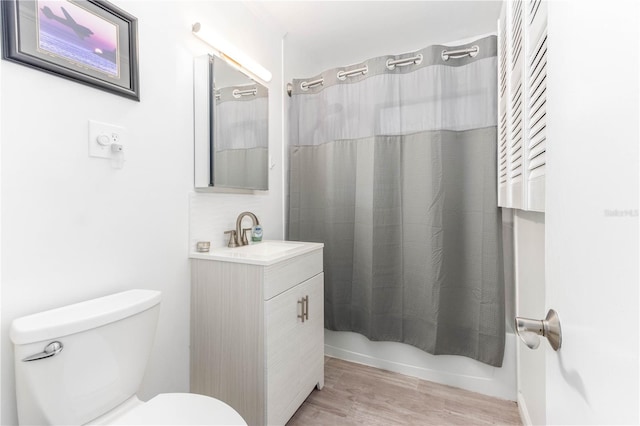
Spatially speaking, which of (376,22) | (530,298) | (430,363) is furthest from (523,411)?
(376,22)

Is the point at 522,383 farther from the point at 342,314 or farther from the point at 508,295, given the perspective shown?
the point at 342,314

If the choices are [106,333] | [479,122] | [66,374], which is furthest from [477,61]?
[66,374]

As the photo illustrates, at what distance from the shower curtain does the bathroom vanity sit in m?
0.62

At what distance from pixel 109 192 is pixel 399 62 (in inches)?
70.0

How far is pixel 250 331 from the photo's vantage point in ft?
4.33

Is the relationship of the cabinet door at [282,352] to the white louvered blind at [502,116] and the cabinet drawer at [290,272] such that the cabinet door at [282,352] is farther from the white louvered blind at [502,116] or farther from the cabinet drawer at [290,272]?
the white louvered blind at [502,116]

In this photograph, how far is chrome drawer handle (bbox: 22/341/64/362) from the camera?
0.78m

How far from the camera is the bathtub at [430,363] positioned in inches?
68.9

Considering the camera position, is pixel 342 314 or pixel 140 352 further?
pixel 342 314

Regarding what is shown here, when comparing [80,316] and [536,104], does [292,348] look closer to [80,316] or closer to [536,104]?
[80,316]

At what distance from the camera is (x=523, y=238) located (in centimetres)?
157

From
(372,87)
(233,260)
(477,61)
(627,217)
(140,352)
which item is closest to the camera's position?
(627,217)

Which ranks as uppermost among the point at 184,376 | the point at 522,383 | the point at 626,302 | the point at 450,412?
the point at 626,302

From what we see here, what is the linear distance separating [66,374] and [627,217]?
1249 millimetres
